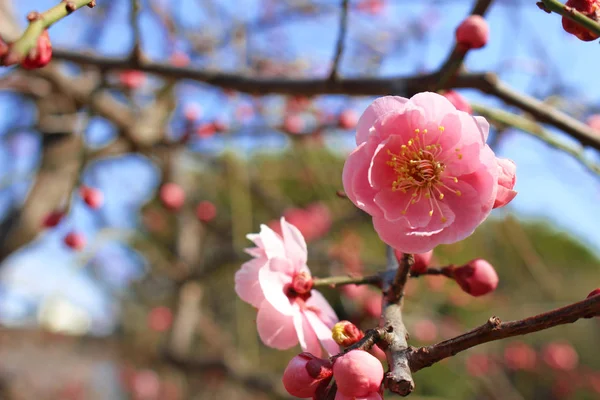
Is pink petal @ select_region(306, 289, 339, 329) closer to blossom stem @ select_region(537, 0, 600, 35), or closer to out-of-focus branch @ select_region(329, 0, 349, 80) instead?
blossom stem @ select_region(537, 0, 600, 35)

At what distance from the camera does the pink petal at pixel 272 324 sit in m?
0.68

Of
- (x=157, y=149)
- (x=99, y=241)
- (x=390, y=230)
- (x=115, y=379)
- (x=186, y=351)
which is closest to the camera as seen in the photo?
(x=390, y=230)

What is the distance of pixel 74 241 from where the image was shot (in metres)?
1.58

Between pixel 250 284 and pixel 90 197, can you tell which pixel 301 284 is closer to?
pixel 250 284

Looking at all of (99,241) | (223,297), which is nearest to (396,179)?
(99,241)

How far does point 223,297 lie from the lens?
19.4 feet

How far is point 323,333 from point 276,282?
90 mm

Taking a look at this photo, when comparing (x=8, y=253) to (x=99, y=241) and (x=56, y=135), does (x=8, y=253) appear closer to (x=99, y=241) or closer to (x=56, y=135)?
(x=99, y=241)

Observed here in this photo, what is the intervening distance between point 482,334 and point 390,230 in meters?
0.19

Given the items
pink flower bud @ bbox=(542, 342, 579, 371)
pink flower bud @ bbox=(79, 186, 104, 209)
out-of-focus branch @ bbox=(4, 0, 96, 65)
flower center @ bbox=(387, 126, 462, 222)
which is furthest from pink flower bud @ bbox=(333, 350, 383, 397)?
pink flower bud @ bbox=(542, 342, 579, 371)

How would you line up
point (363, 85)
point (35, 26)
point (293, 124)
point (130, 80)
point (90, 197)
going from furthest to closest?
point (293, 124) < point (130, 80) < point (90, 197) < point (363, 85) < point (35, 26)

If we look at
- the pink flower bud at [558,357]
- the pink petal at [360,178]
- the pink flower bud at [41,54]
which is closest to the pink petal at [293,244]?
the pink petal at [360,178]

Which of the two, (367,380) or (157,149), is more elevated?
(367,380)

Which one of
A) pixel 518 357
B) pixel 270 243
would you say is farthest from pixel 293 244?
pixel 518 357
